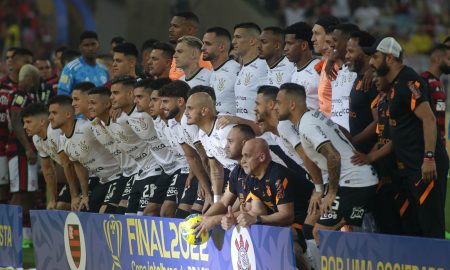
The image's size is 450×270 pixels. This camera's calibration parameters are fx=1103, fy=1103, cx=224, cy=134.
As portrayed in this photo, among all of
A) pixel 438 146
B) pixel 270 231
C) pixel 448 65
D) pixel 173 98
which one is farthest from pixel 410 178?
pixel 448 65

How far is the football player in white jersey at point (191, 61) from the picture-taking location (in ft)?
37.9

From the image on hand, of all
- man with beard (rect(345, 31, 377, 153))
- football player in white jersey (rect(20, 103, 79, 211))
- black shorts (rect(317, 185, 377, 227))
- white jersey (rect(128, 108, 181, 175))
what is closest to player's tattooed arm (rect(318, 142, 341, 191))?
black shorts (rect(317, 185, 377, 227))

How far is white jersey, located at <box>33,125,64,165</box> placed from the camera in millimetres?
13109

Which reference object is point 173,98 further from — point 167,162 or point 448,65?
point 448,65

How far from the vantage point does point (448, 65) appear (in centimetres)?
1373

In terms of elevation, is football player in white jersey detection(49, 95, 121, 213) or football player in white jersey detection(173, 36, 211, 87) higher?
football player in white jersey detection(173, 36, 211, 87)

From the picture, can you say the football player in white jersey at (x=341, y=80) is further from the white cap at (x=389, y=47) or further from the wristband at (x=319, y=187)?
the white cap at (x=389, y=47)

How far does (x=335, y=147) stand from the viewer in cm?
914

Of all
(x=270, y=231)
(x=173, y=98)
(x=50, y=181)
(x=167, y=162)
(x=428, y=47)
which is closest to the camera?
(x=270, y=231)

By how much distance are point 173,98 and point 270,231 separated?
9.01 ft

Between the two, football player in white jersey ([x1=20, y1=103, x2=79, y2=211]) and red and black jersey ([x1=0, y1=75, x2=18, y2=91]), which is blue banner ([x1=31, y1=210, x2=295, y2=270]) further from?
→ red and black jersey ([x1=0, y1=75, x2=18, y2=91])

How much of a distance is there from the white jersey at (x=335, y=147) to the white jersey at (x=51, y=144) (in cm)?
451

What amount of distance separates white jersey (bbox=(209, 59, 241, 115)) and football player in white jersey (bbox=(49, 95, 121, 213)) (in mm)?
1972

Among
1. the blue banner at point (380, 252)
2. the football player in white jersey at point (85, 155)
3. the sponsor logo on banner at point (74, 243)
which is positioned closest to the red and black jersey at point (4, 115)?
the football player in white jersey at point (85, 155)
